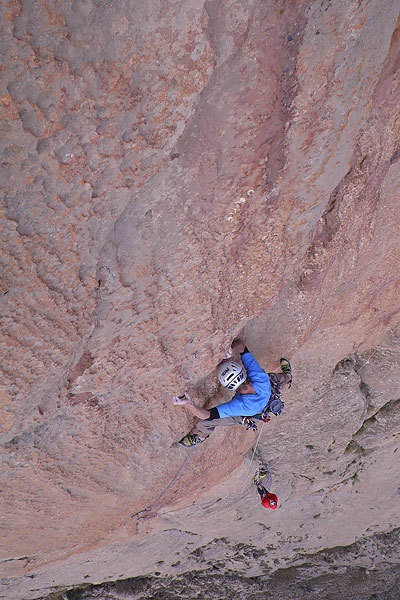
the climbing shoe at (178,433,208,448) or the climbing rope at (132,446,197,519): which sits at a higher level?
the climbing shoe at (178,433,208,448)

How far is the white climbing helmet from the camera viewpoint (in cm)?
266

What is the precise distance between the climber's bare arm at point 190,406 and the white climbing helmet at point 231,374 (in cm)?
21

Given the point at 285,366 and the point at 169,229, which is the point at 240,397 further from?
the point at 169,229

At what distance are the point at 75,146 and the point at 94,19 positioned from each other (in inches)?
13.0

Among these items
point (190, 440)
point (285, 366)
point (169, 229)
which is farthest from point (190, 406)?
point (169, 229)

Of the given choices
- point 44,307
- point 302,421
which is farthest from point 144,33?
point 302,421

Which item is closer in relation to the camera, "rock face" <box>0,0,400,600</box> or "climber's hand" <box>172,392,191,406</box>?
"rock face" <box>0,0,400,600</box>

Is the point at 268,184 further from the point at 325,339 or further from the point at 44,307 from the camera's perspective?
Answer: the point at 325,339

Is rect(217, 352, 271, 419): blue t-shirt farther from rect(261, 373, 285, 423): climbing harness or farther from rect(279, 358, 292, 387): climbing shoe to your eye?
rect(279, 358, 292, 387): climbing shoe

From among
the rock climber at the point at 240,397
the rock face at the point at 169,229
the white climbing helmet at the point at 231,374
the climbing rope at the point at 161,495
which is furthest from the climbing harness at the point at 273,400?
the climbing rope at the point at 161,495

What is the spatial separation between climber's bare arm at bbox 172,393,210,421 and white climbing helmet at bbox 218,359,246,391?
0.70ft

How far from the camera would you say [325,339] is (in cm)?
322

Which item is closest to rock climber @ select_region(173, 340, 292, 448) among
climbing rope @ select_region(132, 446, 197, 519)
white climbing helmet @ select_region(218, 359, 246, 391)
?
white climbing helmet @ select_region(218, 359, 246, 391)

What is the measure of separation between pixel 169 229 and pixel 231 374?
1107 millimetres
